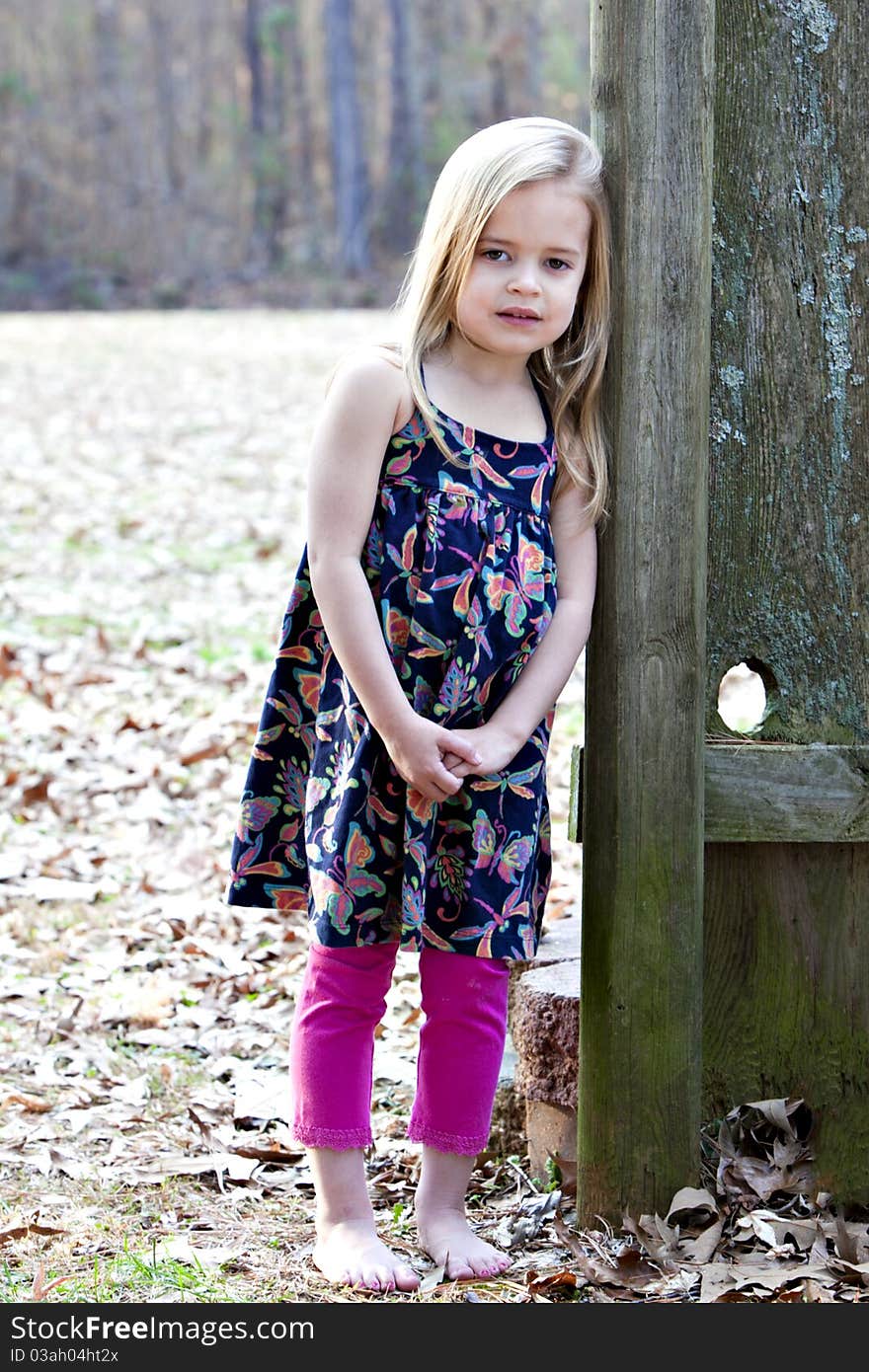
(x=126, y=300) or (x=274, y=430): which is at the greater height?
(x=126, y=300)

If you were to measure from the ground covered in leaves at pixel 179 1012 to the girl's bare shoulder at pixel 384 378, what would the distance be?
4.32 feet

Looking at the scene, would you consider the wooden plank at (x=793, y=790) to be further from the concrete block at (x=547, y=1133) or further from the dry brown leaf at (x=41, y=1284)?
the dry brown leaf at (x=41, y=1284)

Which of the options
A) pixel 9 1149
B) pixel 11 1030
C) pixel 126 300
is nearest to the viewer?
pixel 9 1149

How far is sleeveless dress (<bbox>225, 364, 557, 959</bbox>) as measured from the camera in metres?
2.44

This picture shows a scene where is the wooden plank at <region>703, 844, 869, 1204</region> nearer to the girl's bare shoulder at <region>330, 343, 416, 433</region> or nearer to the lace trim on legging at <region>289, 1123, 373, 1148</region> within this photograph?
the lace trim on legging at <region>289, 1123, 373, 1148</region>

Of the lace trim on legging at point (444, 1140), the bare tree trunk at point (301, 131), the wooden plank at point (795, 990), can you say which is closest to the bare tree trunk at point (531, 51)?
the bare tree trunk at point (301, 131)

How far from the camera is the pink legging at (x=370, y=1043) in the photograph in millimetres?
2561

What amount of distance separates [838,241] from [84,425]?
28.3 ft

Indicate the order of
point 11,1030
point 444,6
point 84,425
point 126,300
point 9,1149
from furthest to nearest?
point 444,6 → point 126,300 → point 84,425 → point 11,1030 → point 9,1149

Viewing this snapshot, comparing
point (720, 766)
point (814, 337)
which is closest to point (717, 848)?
point (720, 766)

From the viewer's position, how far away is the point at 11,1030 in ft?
11.9

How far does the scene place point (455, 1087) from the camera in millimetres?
2598

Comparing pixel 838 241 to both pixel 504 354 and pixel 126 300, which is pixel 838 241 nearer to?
pixel 504 354

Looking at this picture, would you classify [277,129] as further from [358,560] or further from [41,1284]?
[41,1284]
